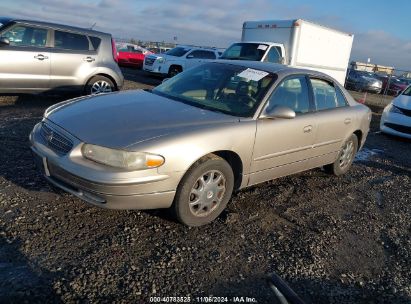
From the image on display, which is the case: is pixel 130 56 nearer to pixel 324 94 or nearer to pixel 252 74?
pixel 324 94

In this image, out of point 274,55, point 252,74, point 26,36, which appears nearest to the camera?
point 252,74

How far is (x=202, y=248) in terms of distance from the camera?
11.3 feet

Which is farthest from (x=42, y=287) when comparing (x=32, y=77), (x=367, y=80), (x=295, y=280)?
(x=367, y=80)

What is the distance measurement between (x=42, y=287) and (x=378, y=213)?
3.84m

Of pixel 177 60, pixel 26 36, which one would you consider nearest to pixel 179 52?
pixel 177 60

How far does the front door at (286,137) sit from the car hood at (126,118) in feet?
1.52

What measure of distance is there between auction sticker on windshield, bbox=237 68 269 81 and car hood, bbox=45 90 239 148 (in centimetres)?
74

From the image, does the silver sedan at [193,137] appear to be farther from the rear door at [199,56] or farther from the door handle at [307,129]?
the rear door at [199,56]

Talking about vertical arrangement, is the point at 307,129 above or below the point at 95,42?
below

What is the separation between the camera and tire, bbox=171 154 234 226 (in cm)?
352

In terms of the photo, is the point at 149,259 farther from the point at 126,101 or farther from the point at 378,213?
the point at 378,213

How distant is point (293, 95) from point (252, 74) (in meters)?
0.56

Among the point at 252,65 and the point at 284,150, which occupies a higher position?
the point at 252,65

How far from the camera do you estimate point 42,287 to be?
2.67m
